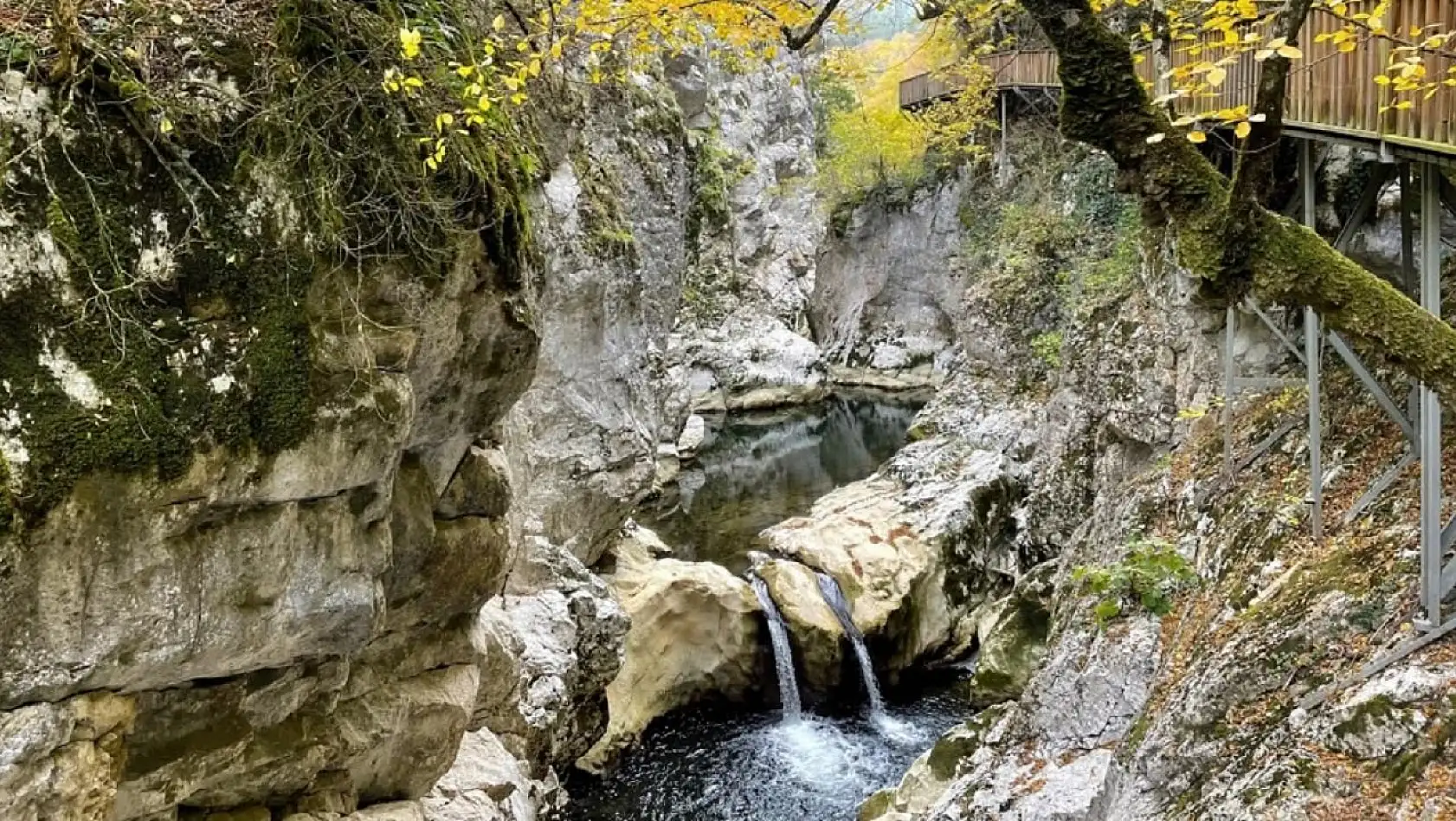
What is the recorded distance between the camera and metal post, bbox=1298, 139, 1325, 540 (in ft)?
28.8

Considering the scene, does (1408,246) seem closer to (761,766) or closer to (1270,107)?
(1270,107)

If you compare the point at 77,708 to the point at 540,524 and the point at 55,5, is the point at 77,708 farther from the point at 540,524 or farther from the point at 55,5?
the point at 540,524

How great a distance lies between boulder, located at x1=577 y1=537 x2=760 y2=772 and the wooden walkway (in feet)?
32.6

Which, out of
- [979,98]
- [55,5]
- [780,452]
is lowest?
[780,452]

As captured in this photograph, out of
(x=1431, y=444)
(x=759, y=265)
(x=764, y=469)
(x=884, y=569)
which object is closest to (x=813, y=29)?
(x=1431, y=444)

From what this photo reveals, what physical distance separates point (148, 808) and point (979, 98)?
2871cm

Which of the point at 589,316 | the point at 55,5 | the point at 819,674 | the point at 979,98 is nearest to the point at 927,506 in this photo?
the point at 819,674

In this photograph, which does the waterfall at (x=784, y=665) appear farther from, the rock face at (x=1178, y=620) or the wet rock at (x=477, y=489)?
the wet rock at (x=477, y=489)

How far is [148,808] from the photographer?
224 inches

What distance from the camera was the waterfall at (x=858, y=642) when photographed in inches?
647

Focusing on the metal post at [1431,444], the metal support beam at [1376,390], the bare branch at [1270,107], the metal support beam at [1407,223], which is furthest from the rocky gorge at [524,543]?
the bare branch at [1270,107]

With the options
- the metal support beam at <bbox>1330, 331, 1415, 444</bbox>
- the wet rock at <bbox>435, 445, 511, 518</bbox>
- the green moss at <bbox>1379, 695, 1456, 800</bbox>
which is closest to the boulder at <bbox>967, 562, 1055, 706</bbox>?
the metal support beam at <bbox>1330, 331, 1415, 444</bbox>

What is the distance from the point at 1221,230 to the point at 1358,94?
4.76 metres

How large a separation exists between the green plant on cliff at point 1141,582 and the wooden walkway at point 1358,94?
4.54 m
